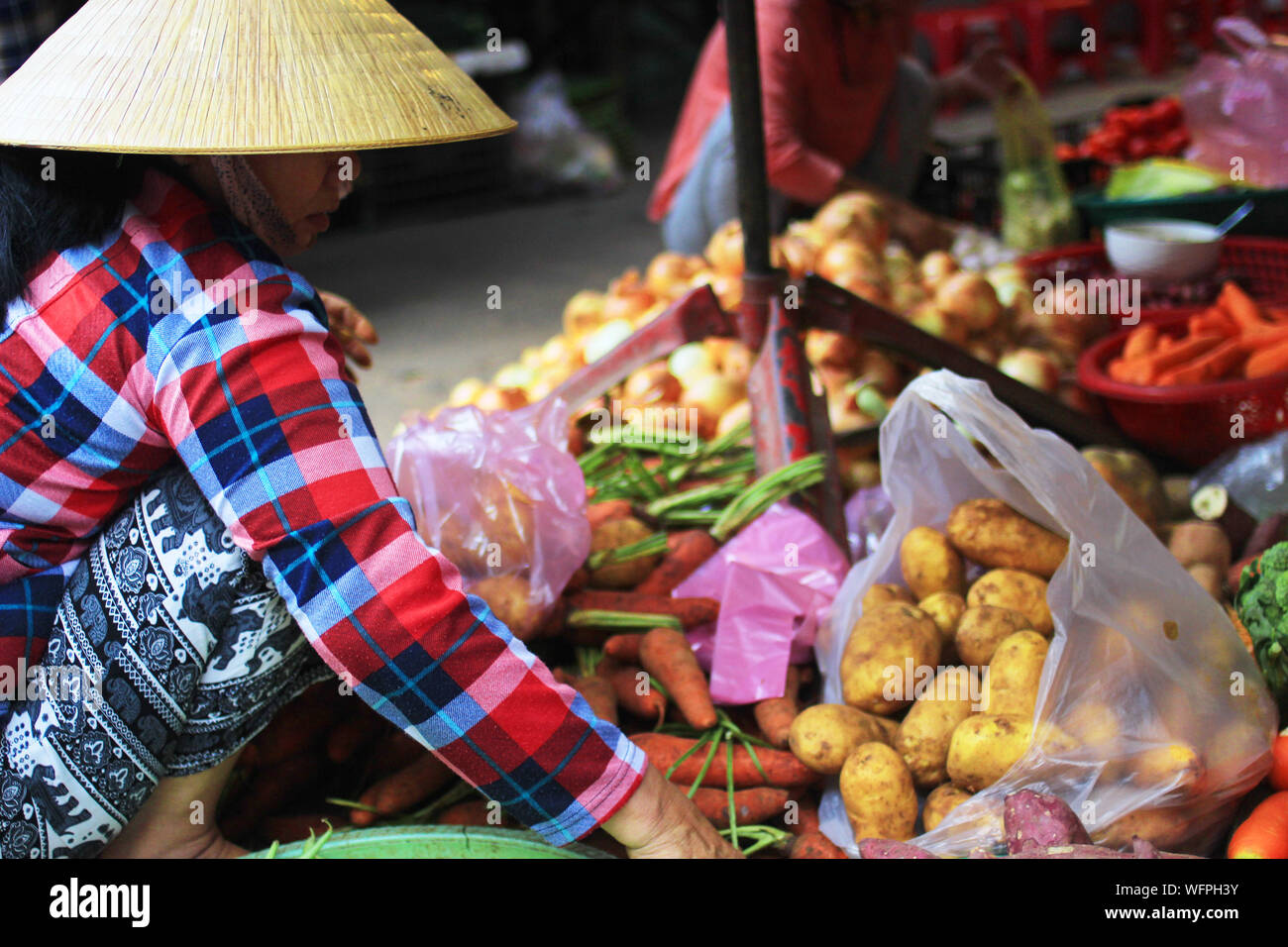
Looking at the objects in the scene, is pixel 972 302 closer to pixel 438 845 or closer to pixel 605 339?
pixel 605 339

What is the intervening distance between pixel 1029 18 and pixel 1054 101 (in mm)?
812

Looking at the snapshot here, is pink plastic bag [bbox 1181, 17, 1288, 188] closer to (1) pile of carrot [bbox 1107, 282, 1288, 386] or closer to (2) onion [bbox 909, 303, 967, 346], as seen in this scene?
(1) pile of carrot [bbox 1107, 282, 1288, 386]

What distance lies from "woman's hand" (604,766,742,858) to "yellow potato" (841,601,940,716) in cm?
37

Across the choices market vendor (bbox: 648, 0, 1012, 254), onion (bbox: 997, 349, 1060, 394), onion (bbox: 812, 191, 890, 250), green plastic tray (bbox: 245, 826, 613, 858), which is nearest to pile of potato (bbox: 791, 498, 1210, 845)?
green plastic tray (bbox: 245, 826, 613, 858)

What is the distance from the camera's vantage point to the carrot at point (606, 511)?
1.95 m

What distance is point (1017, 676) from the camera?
1383mm

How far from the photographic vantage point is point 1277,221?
9.35 ft

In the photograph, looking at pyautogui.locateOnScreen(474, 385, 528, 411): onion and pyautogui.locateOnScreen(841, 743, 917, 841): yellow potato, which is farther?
pyautogui.locateOnScreen(474, 385, 528, 411): onion

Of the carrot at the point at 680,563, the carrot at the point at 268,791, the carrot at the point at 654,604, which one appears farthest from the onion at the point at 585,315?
the carrot at the point at 268,791

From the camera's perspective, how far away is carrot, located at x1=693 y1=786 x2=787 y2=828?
1.47 meters

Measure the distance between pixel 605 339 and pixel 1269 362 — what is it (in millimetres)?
1383

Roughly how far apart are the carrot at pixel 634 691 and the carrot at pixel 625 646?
0.8 inches

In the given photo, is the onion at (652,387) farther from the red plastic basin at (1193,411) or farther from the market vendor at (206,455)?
the market vendor at (206,455)

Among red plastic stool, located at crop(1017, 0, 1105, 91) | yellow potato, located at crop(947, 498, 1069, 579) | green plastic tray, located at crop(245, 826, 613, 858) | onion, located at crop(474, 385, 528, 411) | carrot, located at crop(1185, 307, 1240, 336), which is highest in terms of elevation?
red plastic stool, located at crop(1017, 0, 1105, 91)
